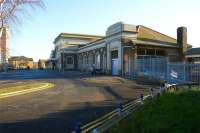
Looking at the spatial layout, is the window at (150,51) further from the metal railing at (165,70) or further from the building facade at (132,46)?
the metal railing at (165,70)

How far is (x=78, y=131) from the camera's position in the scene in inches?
256

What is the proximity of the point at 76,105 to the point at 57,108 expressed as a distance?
126cm

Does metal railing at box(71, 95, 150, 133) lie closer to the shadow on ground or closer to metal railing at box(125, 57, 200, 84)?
the shadow on ground

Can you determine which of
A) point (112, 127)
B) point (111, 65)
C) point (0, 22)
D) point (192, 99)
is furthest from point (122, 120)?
point (111, 65)

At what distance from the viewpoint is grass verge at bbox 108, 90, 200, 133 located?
9165 millimetres

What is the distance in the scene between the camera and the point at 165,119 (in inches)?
411

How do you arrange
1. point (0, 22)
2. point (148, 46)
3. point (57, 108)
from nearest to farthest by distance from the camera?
1. point (57, 108)
2. point (0, 22)
3. point (148, 46)

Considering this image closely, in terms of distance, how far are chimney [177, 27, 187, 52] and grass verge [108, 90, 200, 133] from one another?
34.3 meters

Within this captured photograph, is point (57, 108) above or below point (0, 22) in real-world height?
below

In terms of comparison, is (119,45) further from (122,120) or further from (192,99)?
(122,120)

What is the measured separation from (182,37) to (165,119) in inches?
1523

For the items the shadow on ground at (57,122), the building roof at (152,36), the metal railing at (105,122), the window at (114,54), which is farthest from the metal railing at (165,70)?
the metal railing at (105,122)

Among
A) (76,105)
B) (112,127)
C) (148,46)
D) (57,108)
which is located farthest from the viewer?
(148,46)

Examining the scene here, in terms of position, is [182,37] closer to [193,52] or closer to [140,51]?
[193,52]
